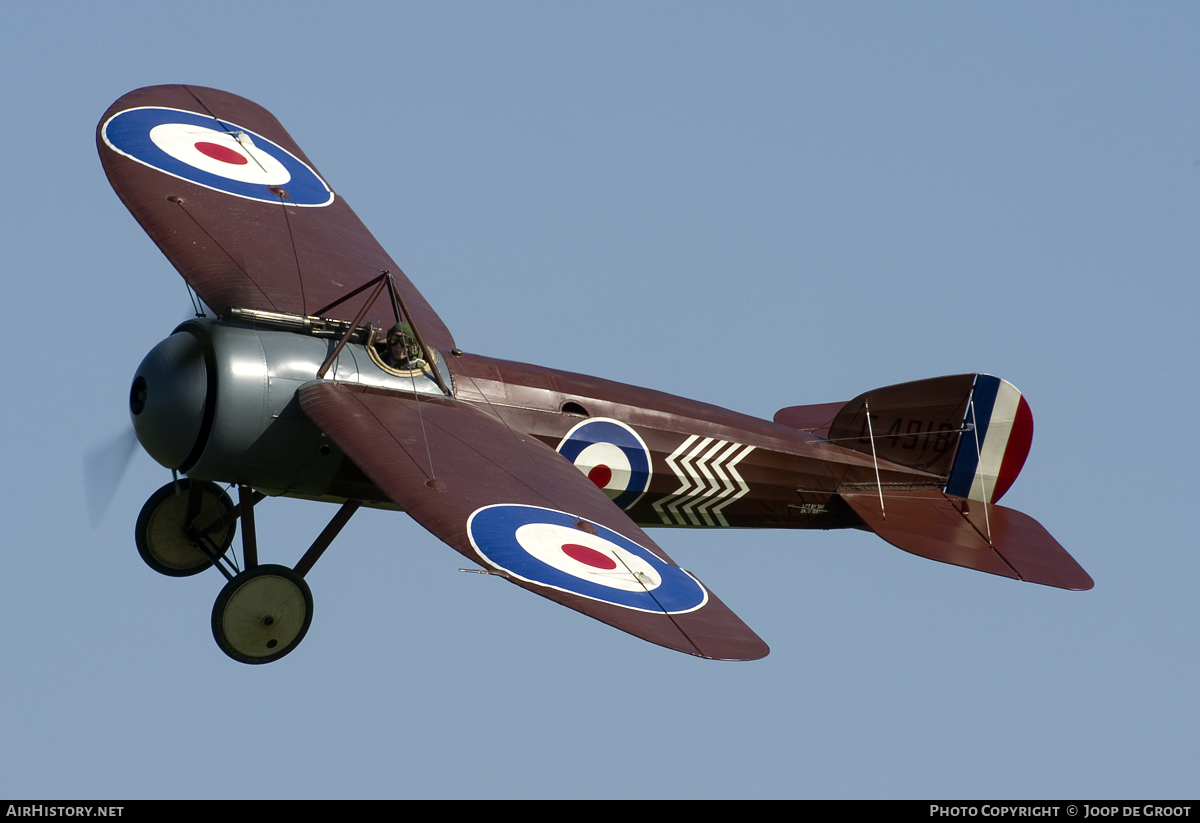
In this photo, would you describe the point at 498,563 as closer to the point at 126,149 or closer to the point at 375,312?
the point at 375,312

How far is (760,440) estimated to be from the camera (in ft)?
56.4

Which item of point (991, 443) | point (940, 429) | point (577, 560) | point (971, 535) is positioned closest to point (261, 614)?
point (577, 560)

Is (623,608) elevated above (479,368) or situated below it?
below

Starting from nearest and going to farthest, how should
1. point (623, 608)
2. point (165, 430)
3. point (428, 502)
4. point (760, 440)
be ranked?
point (623, 608) < point (428, 502) < point (165, 430) < point (760, 440)

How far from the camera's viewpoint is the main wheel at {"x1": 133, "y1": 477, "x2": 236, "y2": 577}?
53.6ft

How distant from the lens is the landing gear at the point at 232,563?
48.8 ft

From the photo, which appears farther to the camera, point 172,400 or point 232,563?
point 232,563

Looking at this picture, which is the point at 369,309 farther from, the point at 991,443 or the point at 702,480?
the point at 991,443

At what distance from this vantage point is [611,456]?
16.4 meters

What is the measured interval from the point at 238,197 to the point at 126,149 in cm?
109

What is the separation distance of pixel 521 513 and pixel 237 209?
4707mm

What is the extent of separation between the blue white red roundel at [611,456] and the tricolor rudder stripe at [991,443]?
326 centimetres

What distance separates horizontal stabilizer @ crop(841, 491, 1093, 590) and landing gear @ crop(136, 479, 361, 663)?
195 inches

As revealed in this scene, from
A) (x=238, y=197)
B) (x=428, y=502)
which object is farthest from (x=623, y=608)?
(x=238, y=197)
